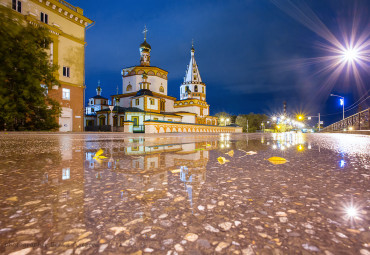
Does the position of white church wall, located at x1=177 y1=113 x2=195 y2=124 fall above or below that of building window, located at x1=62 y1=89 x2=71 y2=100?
below

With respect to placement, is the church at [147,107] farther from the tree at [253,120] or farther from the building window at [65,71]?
the tree at [253,120]

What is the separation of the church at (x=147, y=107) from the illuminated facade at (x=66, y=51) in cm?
790

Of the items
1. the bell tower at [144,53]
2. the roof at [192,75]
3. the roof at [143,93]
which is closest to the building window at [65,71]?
the roof at [143,93]

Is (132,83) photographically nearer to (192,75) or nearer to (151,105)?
(151,105)

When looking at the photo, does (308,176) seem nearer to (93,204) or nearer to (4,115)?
(93,204)

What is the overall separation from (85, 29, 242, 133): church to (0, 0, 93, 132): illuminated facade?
7.90 metres

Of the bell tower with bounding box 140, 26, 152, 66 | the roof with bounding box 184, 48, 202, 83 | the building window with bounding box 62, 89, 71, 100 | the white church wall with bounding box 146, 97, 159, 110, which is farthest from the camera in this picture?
the roof with bounding box 184, 48, 202, 83

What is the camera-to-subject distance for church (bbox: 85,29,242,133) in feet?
131

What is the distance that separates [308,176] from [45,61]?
20.6m

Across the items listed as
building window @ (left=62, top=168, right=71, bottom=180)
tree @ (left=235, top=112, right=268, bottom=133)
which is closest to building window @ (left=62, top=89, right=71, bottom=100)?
building window @ (left=62, top=168, right=71, bottom=180)

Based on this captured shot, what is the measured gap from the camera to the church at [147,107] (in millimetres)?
39850

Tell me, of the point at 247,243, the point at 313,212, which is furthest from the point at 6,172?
the point at 313,212

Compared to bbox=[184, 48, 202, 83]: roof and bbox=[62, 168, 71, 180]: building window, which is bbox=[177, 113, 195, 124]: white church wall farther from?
bbox=[62, 168, 71, 180]: building window

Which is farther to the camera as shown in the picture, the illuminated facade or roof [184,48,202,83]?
roof [184,48,202,83]
